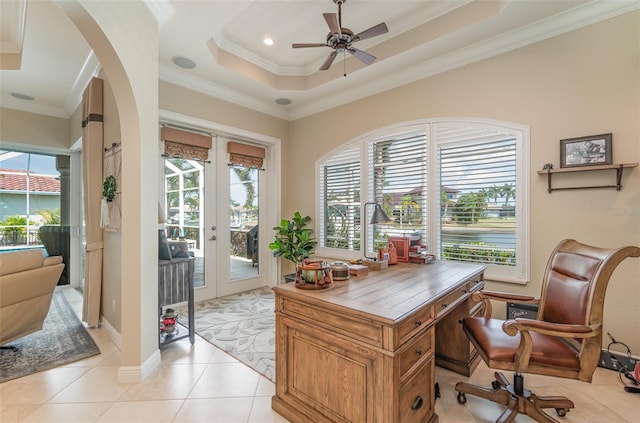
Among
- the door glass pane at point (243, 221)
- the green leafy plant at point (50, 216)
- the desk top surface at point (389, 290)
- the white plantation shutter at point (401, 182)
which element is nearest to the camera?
the desk top surface at point (389, 290)

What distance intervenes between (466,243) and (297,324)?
2337 millimetres

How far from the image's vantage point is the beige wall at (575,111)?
7.70 ft

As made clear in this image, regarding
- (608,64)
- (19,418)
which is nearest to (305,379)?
(19,418)

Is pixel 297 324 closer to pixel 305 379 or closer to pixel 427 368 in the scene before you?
pixel 305 379

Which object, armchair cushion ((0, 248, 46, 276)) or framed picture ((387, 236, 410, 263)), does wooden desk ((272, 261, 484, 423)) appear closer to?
framed picture ((387, 236, 410, 263))

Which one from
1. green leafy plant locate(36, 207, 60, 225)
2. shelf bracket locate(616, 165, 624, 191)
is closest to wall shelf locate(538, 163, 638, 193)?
shelf bracket locate(616, 165, 624, 191)

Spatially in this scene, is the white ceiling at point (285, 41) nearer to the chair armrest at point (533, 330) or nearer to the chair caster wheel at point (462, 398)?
the chair armrest at point (533, 330)

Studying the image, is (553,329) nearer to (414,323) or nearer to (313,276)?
(414,323)

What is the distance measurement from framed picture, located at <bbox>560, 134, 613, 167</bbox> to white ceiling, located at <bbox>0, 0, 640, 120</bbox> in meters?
1.06

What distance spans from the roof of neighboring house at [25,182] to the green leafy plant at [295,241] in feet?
13.3

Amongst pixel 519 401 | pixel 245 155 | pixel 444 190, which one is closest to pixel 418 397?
pixel 519 401

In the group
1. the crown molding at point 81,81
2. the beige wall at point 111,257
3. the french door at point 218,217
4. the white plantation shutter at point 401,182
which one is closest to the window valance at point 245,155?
the french door at point 218,217

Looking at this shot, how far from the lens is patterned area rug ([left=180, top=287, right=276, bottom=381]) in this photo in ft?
8.56

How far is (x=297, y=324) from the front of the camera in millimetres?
1678
